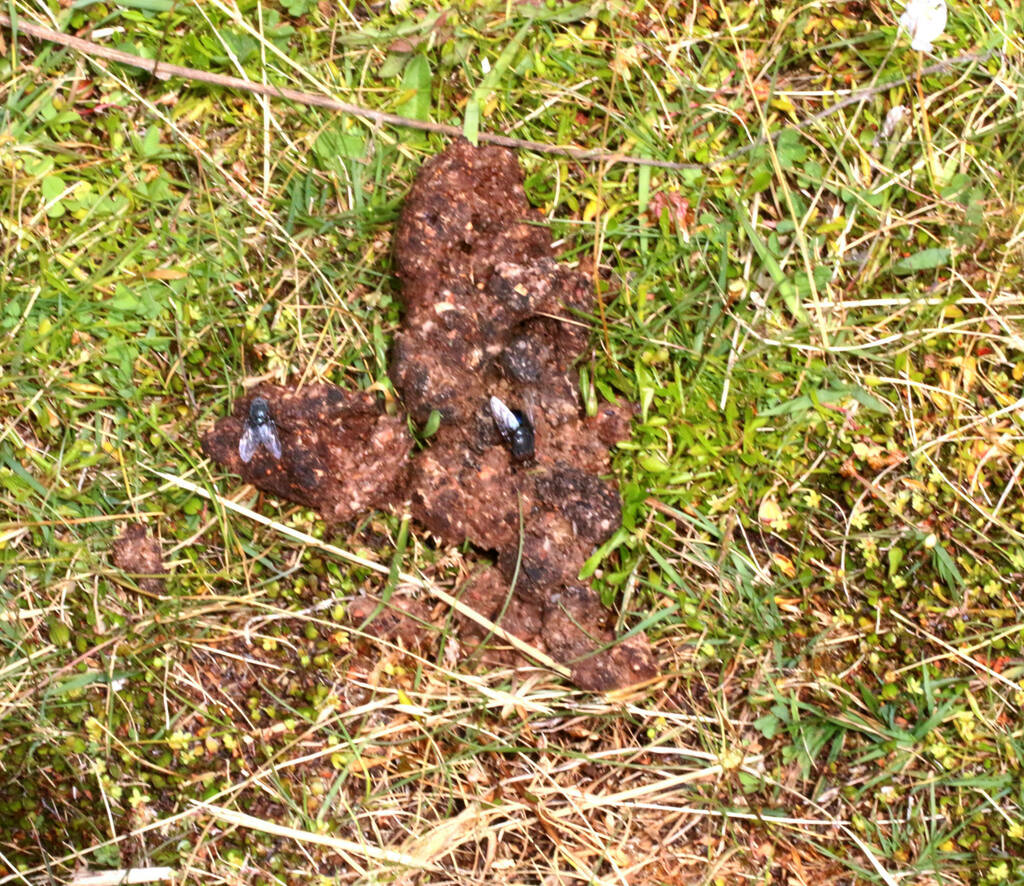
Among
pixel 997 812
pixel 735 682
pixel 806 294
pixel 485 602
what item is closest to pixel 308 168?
pixel 485 602

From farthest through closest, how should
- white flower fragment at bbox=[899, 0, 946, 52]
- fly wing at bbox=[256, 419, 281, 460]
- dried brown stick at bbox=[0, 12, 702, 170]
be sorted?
white flower fragment at bbox=[899, 0, 946, 52], dried brown stick at bbox=[0, 12, 702, 170], fly wing at bbox=[256, 419, 281, 460]

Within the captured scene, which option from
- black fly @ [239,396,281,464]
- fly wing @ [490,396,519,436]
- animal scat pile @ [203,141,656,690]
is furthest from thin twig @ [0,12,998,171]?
black fly @ [239,396,281,464]

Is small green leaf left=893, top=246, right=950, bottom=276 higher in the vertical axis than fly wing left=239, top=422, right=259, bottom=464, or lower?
higher

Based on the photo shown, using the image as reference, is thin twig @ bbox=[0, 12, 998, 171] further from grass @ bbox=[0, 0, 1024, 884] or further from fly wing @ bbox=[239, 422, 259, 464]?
fly wing @ bbox=[239, 422, 259, 464]

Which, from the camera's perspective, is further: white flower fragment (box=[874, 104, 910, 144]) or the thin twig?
white flower fragment (box=[874, 104, 910, 144])

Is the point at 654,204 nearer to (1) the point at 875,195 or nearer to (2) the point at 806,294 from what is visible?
(2) the point at 806,294

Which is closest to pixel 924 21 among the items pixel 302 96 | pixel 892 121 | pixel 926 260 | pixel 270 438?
pixel 892 121

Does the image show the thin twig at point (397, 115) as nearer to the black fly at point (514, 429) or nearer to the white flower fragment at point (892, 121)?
the white flower fragment at point (892, 121)

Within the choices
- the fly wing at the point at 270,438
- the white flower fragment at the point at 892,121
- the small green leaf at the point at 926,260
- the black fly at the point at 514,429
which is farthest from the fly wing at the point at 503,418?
the white flower fragment at the point at 892,121
